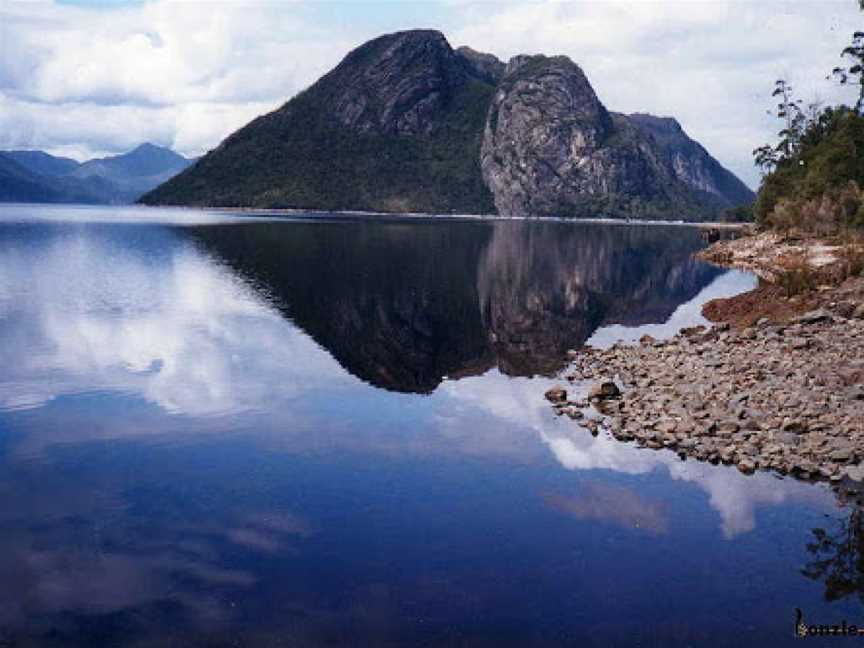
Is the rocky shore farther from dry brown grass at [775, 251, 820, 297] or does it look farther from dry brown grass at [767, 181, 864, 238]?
dry brown grass at [767, 181, 864, 238]

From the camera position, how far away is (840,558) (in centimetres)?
1923

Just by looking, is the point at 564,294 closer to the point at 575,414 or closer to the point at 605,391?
the point at 605,391

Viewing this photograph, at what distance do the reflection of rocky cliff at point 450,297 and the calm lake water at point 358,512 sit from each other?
2.17 feet

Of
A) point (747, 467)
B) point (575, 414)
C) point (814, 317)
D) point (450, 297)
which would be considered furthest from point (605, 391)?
point (450, 297)

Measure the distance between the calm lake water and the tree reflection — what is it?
0.07 meters

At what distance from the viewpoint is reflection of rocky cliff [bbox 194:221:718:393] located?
44.5 meters

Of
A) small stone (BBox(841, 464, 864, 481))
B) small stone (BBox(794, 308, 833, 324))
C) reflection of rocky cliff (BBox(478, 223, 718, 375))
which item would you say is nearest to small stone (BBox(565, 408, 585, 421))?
reflection of rocky cliff (BBox(478, 223, 718, 375))

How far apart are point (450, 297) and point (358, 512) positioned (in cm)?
4801

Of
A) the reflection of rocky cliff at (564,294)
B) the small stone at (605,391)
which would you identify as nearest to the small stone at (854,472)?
the small stone at (605,391)

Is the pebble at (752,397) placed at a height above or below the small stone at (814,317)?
below

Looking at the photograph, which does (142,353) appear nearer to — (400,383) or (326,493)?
(400,383)

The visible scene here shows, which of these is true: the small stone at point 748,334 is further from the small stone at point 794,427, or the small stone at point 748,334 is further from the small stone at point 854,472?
the small stone at point 854,472

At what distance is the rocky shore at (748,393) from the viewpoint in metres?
25.0

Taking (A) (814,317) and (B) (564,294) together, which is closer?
(A) (814,317)
